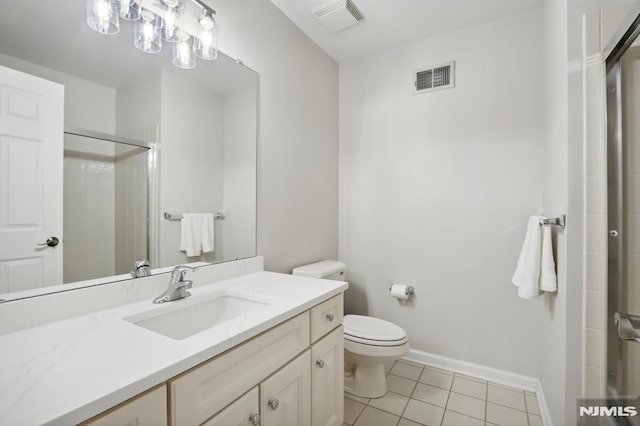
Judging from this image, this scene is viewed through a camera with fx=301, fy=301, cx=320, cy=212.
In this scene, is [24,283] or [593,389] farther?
[593,389]

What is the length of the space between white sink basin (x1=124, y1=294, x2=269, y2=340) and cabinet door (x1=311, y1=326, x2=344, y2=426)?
1.07 feet

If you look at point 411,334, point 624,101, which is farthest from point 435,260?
point 624,101

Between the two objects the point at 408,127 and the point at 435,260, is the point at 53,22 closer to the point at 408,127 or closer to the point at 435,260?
the point at 408,127

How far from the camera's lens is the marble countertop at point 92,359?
529 millimetres

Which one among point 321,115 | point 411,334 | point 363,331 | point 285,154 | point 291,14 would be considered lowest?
point 411,334

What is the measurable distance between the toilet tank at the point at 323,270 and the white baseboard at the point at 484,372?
84 centimetres

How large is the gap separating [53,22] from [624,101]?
6.65ft

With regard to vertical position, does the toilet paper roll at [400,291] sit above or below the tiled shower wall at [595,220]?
below

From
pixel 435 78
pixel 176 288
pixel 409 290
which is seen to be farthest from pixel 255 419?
pixel 435 78

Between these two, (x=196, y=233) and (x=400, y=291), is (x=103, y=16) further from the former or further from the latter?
(x=400, y=291)

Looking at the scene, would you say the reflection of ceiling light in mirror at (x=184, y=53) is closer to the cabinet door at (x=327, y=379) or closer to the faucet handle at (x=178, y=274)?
the faucet handle at (x=178, y=274)

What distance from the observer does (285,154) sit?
1996 mm

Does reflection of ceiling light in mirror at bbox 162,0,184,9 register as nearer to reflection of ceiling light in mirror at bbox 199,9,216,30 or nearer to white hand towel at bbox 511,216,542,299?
reflection of ceiling light in mirror at bbox 199,9,216,30

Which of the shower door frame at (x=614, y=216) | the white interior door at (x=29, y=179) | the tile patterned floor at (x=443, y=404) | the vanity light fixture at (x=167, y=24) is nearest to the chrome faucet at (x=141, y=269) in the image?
the white interior door at (x=29, y=179)
